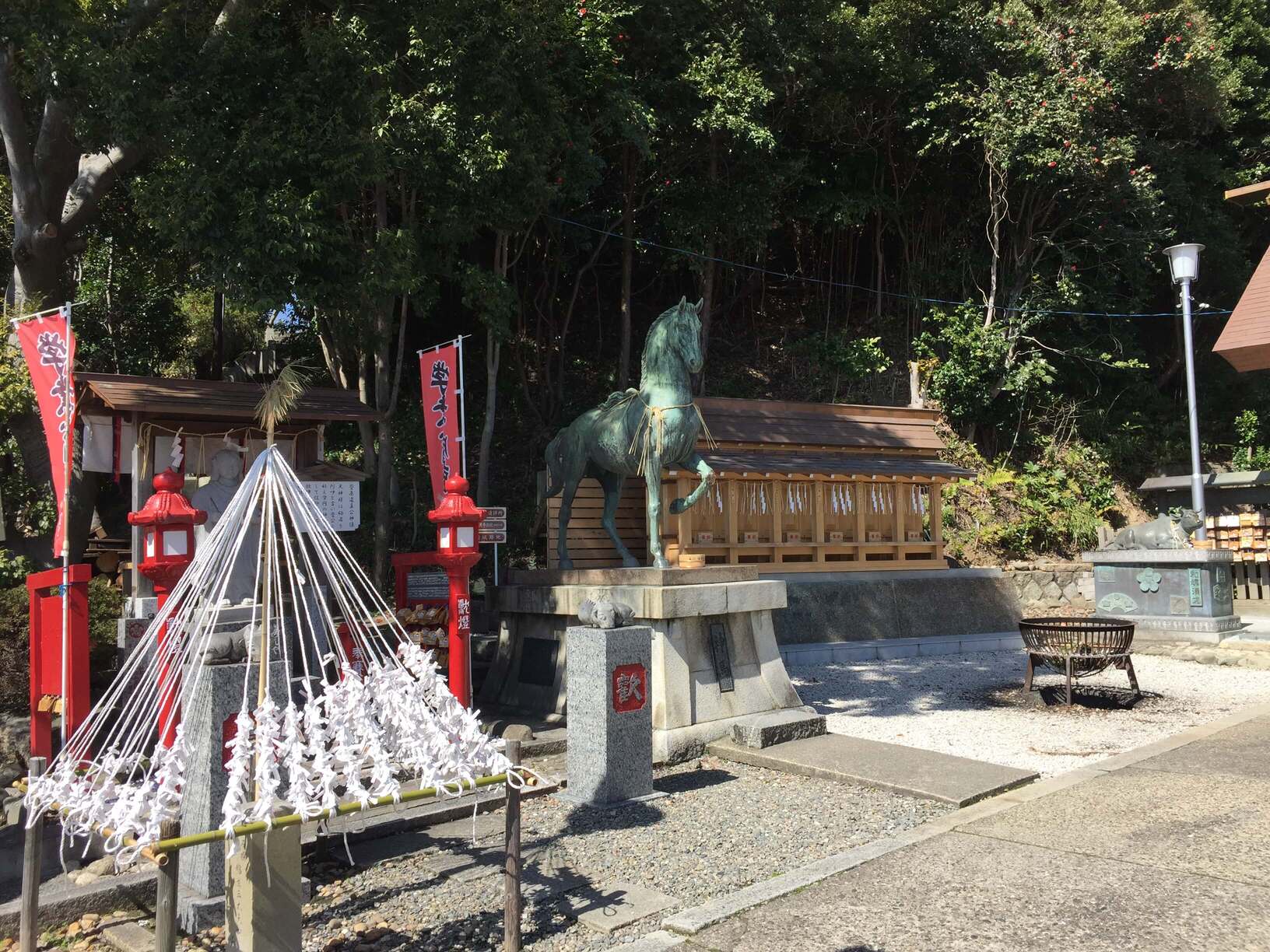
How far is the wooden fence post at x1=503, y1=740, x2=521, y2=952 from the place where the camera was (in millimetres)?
4066

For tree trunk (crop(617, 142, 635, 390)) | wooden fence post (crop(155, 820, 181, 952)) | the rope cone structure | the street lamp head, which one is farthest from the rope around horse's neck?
the street lamp head

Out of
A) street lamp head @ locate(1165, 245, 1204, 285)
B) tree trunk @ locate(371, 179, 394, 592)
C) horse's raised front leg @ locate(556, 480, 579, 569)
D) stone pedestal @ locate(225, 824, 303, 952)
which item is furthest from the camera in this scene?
street lamp head @ locate(1165, 245, 1204, 285)

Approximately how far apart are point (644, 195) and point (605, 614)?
525 inches

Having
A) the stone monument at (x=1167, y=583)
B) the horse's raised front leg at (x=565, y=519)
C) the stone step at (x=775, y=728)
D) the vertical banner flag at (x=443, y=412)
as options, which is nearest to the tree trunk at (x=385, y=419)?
the vertical banner flag at (x=443, y=412)

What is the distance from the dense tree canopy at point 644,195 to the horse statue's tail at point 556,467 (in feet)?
7.65

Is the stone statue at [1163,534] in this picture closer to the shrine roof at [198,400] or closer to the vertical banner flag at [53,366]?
the shrine roof at [198,400]

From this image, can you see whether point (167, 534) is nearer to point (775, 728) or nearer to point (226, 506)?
point (226, 506)

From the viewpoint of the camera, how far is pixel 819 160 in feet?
66.0

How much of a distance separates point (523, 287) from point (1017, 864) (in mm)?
16338

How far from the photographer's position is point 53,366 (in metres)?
7.76

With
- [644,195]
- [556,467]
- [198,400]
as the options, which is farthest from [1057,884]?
[644,195]

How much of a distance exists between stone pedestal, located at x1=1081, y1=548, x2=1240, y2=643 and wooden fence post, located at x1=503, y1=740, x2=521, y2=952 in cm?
1251

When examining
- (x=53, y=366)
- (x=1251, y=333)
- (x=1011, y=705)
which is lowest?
(x=1011, y=705)

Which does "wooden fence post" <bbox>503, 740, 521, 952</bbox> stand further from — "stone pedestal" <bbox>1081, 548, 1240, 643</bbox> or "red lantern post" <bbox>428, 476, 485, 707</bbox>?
"stone pedestal" <bbox>1081, 548, 1240, 643</bbox>
